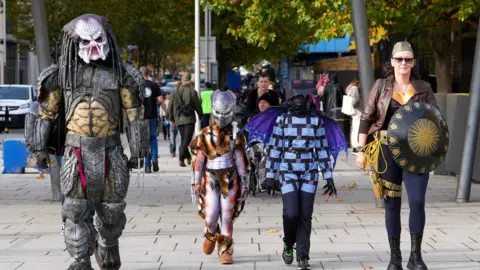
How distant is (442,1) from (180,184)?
8271 millimetres

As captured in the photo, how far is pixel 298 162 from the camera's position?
8555 millimetres

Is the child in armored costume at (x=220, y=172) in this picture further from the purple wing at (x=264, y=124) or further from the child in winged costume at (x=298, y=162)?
the child in winged costume at (x=298, y=162)

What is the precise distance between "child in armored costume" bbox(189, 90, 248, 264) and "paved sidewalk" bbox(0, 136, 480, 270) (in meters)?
0.34

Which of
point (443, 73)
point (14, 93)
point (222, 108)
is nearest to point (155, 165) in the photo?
point (443, 73)

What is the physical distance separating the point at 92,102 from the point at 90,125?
6.6 inches

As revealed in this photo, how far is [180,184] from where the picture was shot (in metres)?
16.4

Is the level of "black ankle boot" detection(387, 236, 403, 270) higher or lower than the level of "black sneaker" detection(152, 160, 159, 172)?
higher

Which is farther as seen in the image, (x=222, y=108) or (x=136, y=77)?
(x=222, y=108)

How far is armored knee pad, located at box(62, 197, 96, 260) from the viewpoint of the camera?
7559 millimetres

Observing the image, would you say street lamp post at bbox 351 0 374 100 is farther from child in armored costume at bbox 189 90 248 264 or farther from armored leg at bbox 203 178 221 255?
armored leg at bbox 203 178 221 255

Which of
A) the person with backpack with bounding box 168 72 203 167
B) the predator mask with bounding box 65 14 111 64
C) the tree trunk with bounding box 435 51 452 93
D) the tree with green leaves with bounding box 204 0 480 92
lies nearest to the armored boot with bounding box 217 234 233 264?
the predator mask with bounding box 65 14 111 64

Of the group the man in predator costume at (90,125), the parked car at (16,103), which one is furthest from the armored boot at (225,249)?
the parked car at (16,103)

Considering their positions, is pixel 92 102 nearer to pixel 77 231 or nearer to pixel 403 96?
pixel 77 231

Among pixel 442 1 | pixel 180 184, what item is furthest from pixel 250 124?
pixel 442 1
